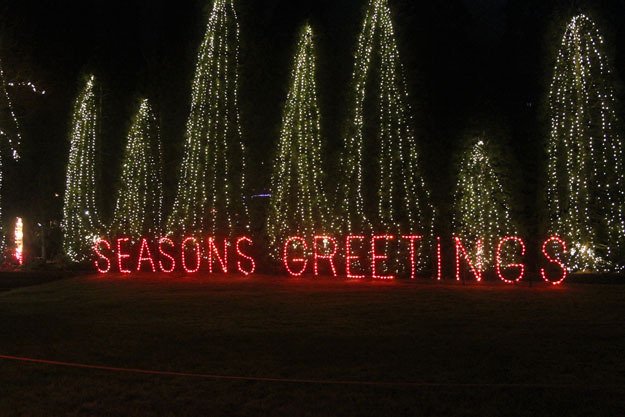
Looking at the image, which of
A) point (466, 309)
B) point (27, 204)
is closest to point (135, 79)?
point (27, 204)

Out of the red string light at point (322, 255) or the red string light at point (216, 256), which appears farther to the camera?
the red string light at point (216, 256)

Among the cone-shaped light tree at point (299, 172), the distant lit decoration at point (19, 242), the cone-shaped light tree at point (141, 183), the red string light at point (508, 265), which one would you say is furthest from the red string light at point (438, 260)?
the distant lit decoration at point (19, 242)

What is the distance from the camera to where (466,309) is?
11.2 m

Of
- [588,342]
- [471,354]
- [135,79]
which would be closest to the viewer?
[471,354]

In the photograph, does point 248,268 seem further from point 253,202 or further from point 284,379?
point 284,379

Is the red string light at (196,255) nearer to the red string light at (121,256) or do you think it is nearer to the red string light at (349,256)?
the red string light at (121,256)

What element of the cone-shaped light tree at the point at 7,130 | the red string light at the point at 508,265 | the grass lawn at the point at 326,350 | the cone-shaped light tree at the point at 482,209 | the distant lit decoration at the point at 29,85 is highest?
the distant lit decoration at the point at 29,85

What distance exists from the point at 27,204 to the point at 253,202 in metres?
11.3

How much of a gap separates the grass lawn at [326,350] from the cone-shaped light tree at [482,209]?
2.64 metres

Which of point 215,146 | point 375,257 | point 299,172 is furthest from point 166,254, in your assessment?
point 375,257

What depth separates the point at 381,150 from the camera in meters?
17.1

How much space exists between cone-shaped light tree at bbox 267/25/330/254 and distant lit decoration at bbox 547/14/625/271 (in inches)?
230

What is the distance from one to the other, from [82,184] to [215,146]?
657cm

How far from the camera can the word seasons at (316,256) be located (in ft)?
52.7
